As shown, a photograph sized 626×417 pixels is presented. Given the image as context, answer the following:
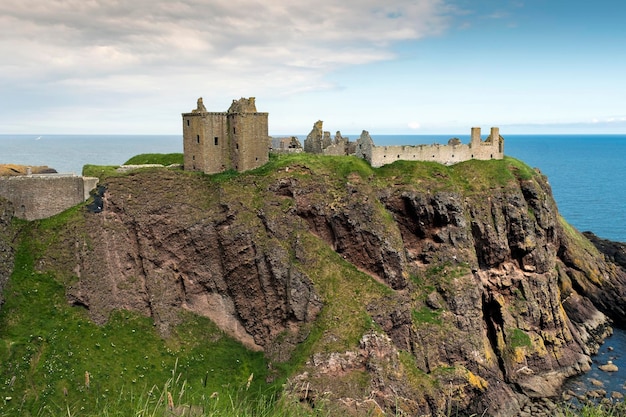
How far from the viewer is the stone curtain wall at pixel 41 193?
2245 inches

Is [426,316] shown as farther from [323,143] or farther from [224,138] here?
[224,138]

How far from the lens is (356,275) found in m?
60.2

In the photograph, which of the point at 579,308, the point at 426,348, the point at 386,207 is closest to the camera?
the point at 426,348

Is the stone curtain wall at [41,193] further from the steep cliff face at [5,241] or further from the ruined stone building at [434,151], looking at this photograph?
the ruined stone building at [434,151]

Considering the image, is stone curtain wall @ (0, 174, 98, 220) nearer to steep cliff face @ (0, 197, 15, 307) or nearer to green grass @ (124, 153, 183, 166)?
steep cliff face @ (0, 197, 15, 307)

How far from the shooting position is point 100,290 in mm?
55031

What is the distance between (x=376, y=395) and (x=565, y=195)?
491 ft

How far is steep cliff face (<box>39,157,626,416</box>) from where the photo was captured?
2157 inches

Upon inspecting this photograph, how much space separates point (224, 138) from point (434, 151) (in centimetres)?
2979

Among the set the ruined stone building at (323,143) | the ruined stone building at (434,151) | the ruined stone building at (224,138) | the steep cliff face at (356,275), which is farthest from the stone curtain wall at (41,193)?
the ruined stone building at (434,151)

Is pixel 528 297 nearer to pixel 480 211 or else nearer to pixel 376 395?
pixel 480 211

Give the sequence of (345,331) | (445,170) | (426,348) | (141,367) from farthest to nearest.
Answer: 1. (445,170)
2. (426,348)
3. (345,331)
4. (141,367)

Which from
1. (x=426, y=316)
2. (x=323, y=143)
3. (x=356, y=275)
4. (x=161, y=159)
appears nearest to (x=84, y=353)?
(x=356, y=275)

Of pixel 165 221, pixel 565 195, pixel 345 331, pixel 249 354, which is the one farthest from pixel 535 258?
pixel 565 195
